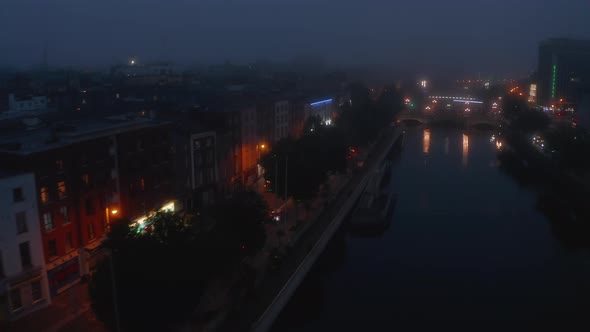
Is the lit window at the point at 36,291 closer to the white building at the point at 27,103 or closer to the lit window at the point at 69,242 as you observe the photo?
the lit window at the point at 69,242

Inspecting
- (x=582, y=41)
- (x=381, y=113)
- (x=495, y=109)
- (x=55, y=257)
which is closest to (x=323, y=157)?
(x=55, y=257)

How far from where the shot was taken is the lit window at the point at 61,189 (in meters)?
6.61

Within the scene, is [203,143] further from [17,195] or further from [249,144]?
[17,195]

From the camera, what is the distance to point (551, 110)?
32938 millimetres

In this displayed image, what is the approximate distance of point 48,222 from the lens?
6.44m

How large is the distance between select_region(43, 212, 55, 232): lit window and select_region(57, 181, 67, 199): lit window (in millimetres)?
295

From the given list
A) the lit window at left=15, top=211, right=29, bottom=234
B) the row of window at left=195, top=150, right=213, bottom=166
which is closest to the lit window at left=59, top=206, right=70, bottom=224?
the lit window at left=15, top=211, right=29, bottom=234

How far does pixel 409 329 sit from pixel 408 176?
33.2 ft

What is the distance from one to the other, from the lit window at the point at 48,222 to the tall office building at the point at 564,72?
3322 centimetres

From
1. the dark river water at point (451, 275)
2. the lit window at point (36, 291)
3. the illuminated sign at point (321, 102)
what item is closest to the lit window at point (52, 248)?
the lit window at point (36, 291)

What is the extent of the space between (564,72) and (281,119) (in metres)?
28.9

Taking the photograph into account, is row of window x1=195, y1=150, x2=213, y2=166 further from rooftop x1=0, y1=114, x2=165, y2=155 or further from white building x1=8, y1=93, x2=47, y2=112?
white building x1=8, y1=93, x2=47, y2=112

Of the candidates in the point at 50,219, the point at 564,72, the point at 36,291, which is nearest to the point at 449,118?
the point at 564,72

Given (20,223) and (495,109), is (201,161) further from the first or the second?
(495,109)
